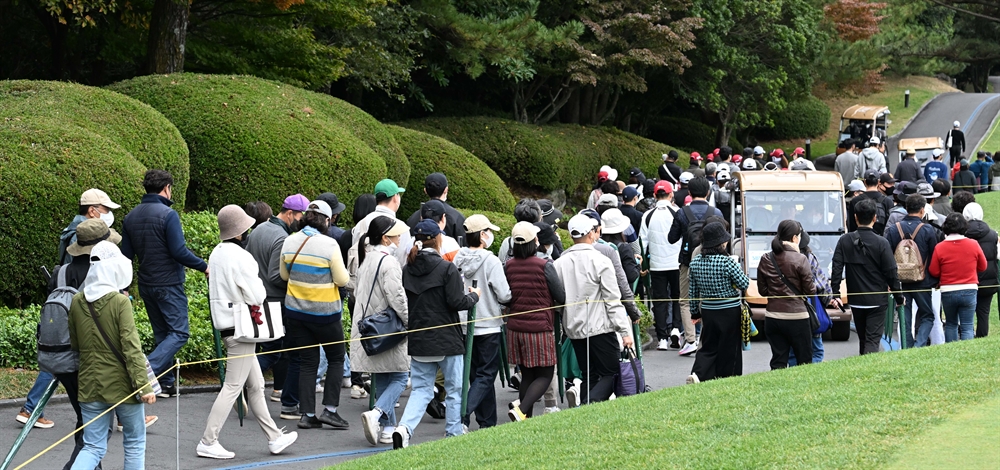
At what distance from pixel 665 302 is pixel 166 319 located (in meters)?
6.50

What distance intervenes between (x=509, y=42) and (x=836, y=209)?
875 centimetres

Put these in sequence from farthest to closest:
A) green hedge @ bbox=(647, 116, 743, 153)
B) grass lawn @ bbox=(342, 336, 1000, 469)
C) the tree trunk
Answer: green hedge @ bbox=(647, 116, 743, 153) < the tree trunk < grass lawn @ bbox=(342, 336, 1000, 469)

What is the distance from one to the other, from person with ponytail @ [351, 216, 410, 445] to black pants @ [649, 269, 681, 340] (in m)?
5.34

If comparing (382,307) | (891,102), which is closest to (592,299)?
(382,307)

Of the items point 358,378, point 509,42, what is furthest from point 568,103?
point 358,378

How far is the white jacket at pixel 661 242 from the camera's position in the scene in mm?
13273

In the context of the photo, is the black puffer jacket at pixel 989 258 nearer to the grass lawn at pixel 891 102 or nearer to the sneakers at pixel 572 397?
the sneakers at pixel 572 397

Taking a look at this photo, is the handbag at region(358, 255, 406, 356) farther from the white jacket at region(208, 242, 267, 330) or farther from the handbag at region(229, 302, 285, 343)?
the white jacket at region(208, 242, 267, 330)

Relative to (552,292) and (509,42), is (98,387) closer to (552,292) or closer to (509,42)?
(552,292)

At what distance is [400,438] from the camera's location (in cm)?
823

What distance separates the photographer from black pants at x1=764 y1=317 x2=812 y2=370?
962cm

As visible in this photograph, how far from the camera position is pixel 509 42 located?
21578 millimetres

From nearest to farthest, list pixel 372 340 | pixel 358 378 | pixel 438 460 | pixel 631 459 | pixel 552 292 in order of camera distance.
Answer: pixel 631 459 < pixel 438 460 < pixel 372 340 < pixel 552 292 < pixel 358 378

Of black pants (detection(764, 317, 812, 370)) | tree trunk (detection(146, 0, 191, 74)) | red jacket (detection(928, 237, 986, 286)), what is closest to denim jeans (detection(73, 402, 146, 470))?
black pants (detection(764, 317, 812, 370))
